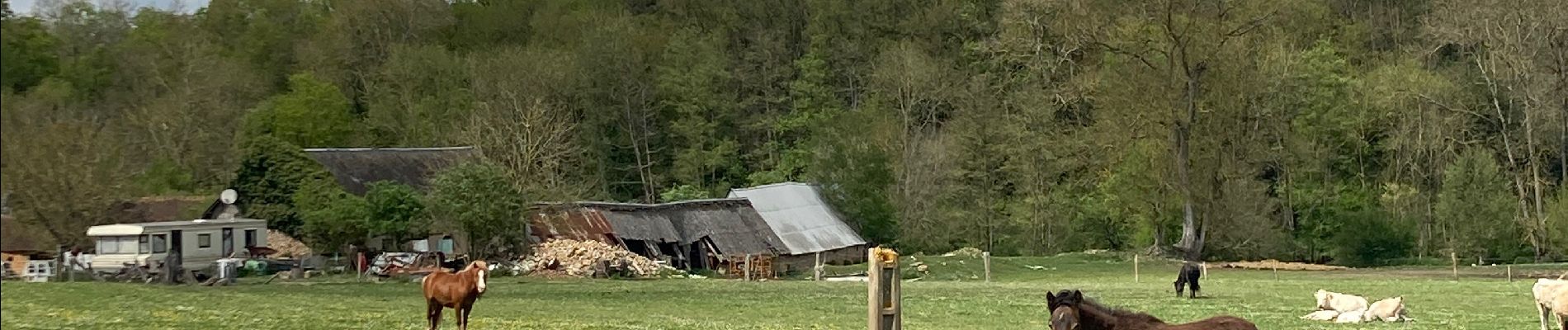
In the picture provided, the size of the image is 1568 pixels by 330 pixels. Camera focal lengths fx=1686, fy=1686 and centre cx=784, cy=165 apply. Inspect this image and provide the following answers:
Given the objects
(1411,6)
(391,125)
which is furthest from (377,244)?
(1411,6)

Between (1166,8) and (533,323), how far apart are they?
49.3 meters

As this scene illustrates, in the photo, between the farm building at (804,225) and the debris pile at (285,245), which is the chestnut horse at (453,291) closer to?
the debris pile at (285,245)

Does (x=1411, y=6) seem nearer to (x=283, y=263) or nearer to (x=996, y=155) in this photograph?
(x=996, y=155)

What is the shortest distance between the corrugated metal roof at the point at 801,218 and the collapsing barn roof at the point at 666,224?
3.16ft

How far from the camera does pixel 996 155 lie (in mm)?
84750

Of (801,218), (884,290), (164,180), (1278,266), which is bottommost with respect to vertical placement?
(1278,266)

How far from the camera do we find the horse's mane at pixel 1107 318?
13844 millimetres

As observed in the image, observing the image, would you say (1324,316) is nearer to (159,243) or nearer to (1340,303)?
(1340,303)

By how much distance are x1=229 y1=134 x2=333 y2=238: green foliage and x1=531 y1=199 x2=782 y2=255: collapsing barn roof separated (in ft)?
27.6

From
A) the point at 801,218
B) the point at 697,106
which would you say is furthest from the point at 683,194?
the point at 801,218

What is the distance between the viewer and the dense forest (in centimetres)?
6806

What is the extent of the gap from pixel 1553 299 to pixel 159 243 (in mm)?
38111

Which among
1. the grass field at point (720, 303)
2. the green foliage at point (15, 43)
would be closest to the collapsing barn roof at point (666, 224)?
the grass field at point (720, 303)

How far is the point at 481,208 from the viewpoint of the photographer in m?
55.4
